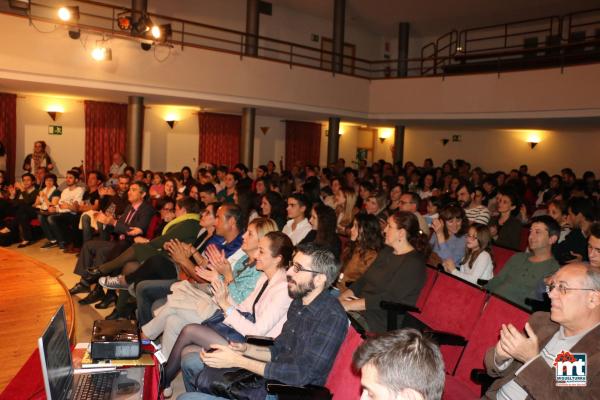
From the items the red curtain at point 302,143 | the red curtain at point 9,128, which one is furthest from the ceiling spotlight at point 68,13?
the red curtain at point 302,143

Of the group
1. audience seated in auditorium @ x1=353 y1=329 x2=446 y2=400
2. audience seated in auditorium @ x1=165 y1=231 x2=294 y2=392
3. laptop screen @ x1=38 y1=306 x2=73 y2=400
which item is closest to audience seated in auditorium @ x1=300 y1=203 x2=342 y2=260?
audience seated in auditorium @ x1=165 y1=231 x2=294 y2=392

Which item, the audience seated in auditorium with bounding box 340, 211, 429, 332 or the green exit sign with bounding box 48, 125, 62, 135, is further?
the green exit sign with bounding box 48, 125, 62, 135

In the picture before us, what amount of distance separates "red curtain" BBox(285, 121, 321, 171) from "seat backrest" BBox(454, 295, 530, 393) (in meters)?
13.0

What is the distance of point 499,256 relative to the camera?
486 cm

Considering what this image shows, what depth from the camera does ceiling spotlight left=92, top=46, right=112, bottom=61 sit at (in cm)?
914

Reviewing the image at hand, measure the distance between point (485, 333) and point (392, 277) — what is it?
3.14 ft

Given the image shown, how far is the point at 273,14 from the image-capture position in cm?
1457

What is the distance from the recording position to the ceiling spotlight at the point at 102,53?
30.0 feet

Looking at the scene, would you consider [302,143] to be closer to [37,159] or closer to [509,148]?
[509,148]

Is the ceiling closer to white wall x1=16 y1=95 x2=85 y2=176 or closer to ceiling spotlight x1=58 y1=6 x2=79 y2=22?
white wall x1=16 y1=95 x2=85 y2=176

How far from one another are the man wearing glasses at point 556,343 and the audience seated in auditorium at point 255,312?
50.9 inches

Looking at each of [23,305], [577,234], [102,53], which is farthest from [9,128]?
[577,234]

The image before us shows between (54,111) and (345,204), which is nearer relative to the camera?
(345,204)

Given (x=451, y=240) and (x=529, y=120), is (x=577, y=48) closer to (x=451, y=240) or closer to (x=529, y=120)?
(x=529, y=120)
